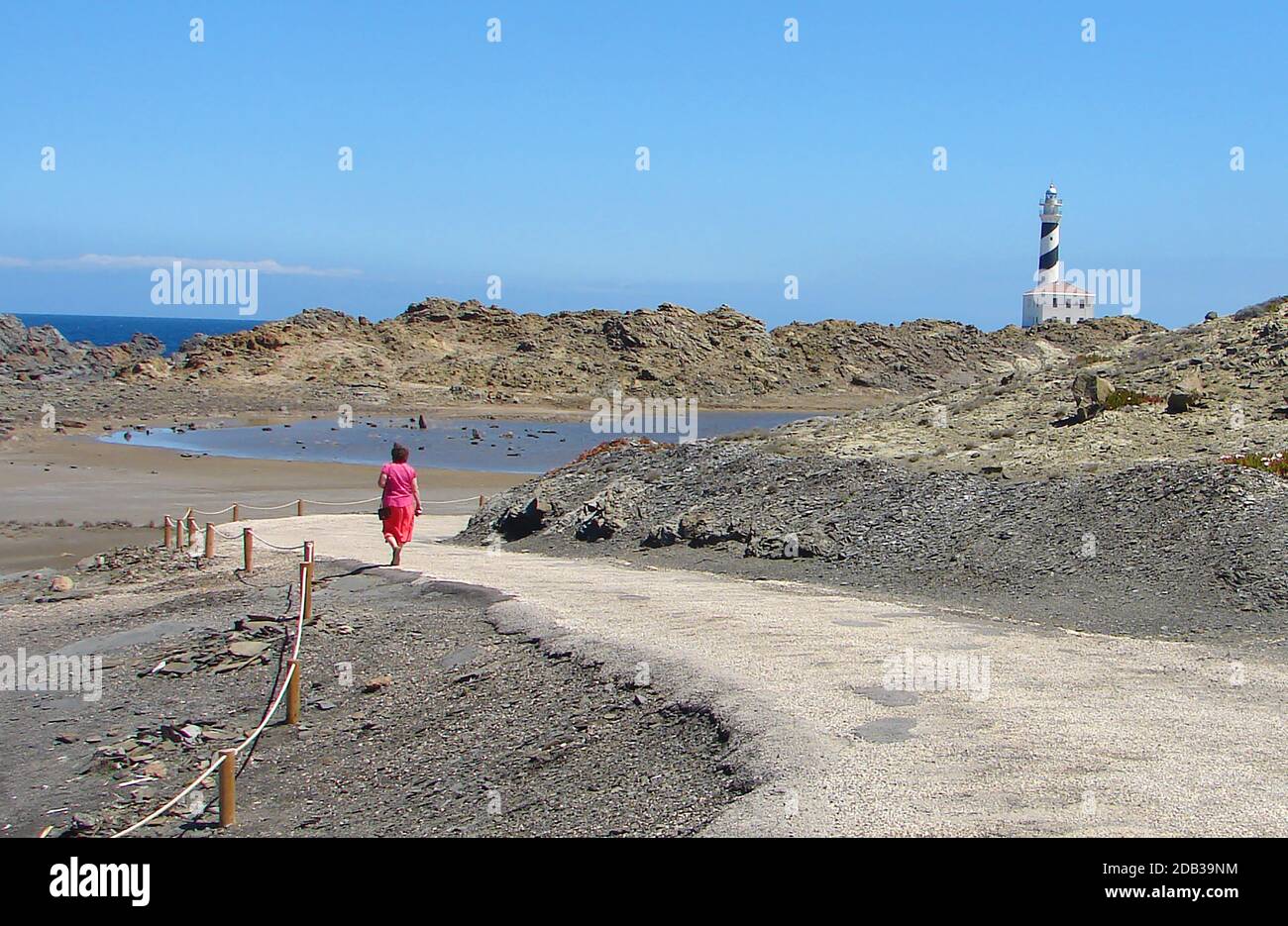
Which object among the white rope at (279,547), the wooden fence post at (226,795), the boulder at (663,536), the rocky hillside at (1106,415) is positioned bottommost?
the wooden fence post at (226,795)

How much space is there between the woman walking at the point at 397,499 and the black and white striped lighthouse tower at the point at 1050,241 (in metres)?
79.5

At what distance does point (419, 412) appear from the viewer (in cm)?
5869

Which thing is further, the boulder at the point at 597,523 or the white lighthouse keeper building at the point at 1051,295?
the white lighthouse keeper building at the point at 1051,295

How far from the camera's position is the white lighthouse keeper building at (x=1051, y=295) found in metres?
88.5

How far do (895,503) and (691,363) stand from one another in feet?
206

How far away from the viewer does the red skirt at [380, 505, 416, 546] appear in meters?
15.9

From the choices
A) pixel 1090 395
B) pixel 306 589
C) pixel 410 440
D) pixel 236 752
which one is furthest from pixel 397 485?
pixel 410 440

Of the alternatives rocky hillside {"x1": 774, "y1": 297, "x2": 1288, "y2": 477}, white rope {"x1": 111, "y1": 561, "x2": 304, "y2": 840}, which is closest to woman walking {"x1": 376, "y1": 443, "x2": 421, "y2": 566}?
white rope {"x1": 111, "y1": 561, "x2": 304, "y2": 840}

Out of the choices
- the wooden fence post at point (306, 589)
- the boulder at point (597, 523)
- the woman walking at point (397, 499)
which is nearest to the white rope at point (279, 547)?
the woman walking at point (397, 499)

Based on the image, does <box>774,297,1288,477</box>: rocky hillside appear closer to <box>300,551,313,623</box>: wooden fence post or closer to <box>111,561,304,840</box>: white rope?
<box>300,551,313,623</box>: wooden fence post

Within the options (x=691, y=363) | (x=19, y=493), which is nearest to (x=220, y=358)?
(x=691, y=363)

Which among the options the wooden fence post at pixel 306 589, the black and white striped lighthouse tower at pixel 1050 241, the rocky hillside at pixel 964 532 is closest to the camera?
the rocky hillside at pixel 964 532

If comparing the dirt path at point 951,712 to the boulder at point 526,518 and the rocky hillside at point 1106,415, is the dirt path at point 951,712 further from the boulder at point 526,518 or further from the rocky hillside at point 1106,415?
the rocky hillside at point 1106,415

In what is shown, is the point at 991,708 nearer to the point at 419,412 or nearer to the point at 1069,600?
the point at 1069,600
